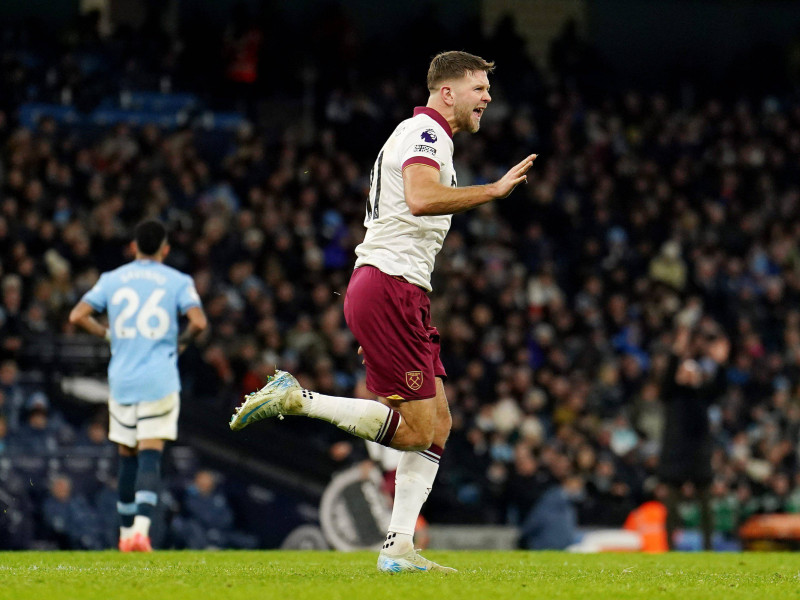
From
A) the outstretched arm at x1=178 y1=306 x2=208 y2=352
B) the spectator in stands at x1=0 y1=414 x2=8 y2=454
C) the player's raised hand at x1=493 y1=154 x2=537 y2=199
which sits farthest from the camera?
the spectator in stands at x1=0 y1=414 x2=8 y2=454

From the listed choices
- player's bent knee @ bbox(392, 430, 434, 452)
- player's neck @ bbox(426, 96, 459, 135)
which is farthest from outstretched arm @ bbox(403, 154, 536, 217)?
player's bent knee @ bbox(392, 430, 434, 452)

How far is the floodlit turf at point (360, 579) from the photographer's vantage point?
17.5 ft

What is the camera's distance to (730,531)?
54.8 ft

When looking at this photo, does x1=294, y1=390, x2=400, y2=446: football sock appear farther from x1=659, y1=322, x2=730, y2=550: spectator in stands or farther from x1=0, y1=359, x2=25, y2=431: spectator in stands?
x1=0, y1=359, x2=25, y2=431: spectator in stands

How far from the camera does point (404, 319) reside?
6254 mm

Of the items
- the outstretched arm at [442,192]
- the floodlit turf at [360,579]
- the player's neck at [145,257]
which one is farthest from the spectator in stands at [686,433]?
the outstretched arm at [442,192]

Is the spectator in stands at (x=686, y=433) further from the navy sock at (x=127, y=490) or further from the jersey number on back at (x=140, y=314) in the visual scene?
the navy sock at (x=127, y=490)

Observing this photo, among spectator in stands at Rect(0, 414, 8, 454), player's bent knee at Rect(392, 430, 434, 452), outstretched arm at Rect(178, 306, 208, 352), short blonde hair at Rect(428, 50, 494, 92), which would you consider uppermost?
short blonde hair at Rect(428, 50, 494, 92)

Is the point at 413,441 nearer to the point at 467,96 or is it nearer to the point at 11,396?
the point at 467,96

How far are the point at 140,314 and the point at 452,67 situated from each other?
3.58 metres

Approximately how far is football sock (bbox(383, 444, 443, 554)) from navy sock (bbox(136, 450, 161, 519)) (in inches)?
119

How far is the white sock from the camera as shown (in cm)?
890

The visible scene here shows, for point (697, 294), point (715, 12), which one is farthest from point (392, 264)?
point (715, 12)

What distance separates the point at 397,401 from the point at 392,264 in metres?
0.67
